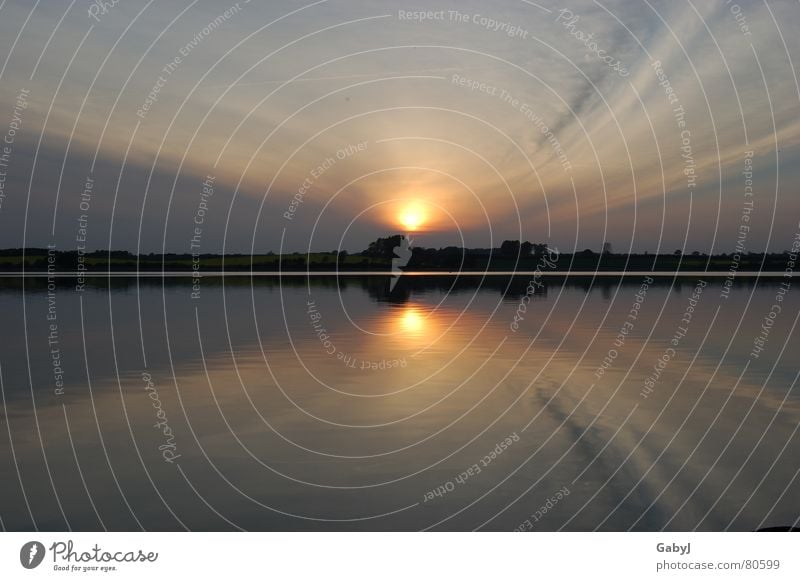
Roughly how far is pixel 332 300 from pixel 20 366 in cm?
3773

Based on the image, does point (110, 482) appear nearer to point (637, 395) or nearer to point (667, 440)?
point (667, 440)

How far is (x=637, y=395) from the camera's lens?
24750 millimetres

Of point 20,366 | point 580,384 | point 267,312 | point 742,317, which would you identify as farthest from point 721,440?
point 267,312

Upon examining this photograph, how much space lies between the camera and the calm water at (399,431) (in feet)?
49.5

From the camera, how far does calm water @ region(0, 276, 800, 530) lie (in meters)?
15.1
